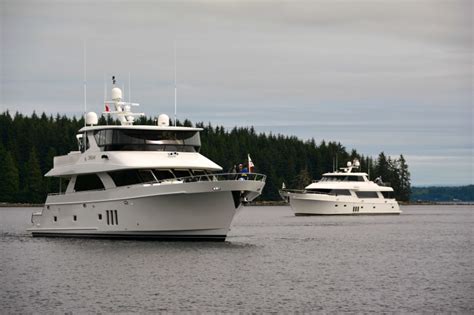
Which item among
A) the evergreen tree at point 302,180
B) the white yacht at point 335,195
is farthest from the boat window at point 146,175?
the evergreen tree at point 302,180

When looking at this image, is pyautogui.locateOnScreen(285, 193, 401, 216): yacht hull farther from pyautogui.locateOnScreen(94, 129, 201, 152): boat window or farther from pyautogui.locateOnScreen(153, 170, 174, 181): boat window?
pyautogui.locateOnScreen(153, 170, 174, 181): boat window

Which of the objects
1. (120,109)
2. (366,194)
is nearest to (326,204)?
(366,194)

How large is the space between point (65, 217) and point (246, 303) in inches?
1027

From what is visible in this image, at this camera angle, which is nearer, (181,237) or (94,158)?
(181,237)

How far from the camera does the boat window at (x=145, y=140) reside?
5166 cm

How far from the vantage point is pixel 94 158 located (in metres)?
52.6

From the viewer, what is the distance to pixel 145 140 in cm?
5188

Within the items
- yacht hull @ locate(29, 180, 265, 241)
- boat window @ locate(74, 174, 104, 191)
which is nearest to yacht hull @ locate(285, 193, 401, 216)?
boat window @ locate(74, 174, 104, 191)

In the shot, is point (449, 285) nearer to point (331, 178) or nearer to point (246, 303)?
point (246, 303)

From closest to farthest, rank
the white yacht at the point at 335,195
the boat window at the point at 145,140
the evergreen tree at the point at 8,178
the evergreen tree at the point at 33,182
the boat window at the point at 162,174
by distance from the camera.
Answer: the boat window at the point at 162,174 → the boat window at the point at 145,140 → the white yacht at the point at 335,195 → the evergreen tree at the point at 8,178 → the evergreen tree at the point at 33,182

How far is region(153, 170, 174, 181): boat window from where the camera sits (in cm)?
5031

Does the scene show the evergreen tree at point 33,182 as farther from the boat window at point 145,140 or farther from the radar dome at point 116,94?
the boat window at point 145,140

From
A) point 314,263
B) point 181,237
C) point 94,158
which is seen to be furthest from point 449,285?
point 94,158

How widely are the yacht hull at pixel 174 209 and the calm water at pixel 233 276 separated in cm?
84
